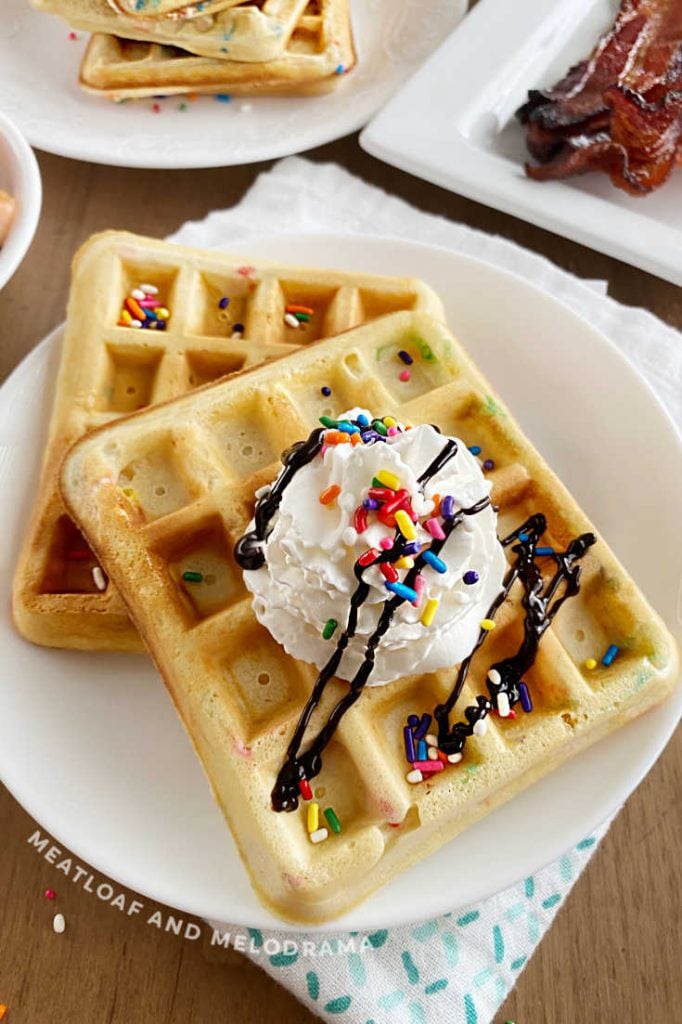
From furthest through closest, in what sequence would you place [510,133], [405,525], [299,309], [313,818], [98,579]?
[510,133] < [299,309] < [98,579] < [313,818] < [405,525]

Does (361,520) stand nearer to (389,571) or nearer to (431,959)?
(389,571)

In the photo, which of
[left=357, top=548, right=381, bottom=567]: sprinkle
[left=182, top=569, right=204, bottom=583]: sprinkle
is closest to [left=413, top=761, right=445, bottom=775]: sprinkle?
[left=357, top=548, right=381, bottom=567]: sprinkle

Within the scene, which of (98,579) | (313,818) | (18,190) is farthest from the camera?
(18,190)

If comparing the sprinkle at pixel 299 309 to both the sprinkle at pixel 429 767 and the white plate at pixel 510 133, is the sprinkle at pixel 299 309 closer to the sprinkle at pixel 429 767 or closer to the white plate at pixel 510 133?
the white plate at pixel 510 133

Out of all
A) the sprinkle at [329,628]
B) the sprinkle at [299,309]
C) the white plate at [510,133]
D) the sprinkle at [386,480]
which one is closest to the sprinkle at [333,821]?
the sprinkle at [329,628]

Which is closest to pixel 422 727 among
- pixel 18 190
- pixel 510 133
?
pixel 18 190
